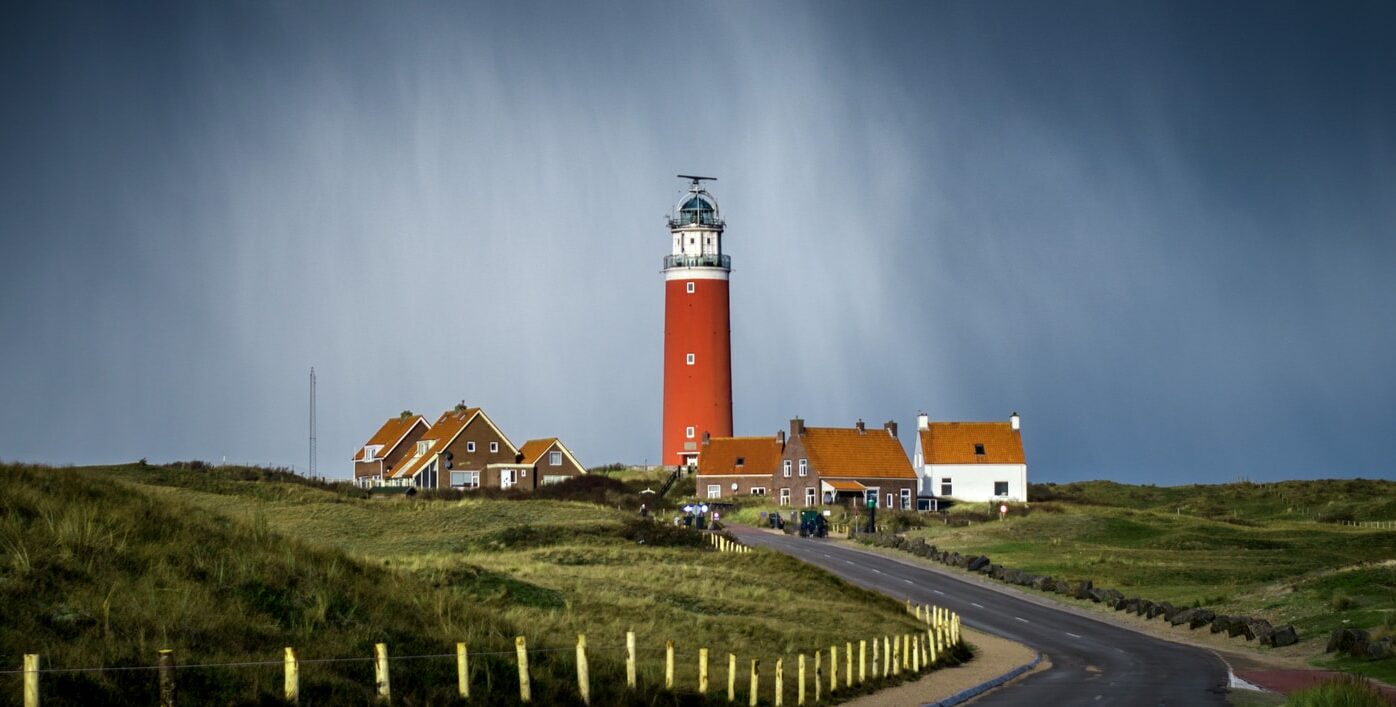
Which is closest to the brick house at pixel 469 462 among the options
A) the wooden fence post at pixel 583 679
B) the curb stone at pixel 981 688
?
the curb stone at pixel 981 688

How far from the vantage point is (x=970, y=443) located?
120750 mm

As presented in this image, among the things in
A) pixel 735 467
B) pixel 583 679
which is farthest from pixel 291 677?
pixel 735 467

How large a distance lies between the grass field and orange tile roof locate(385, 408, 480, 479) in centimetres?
2080

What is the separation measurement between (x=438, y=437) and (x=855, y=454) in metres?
28.9

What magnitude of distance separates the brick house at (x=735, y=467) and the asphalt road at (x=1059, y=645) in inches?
1056

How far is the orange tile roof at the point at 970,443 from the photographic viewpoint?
119875 millimetres

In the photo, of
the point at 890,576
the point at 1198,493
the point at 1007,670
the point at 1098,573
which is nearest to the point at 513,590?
the point at 1007,670

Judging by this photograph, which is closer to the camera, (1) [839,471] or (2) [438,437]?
(1) [839,471]

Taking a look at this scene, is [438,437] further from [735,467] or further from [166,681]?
[166,681]

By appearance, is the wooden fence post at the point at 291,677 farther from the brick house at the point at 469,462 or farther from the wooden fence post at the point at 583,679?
the brick house at the point at 469,462

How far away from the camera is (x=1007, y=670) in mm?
41188

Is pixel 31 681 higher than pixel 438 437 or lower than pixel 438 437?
lower

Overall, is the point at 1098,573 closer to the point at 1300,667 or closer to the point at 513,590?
the point at 1300,667

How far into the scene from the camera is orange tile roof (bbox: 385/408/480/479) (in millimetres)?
113812
